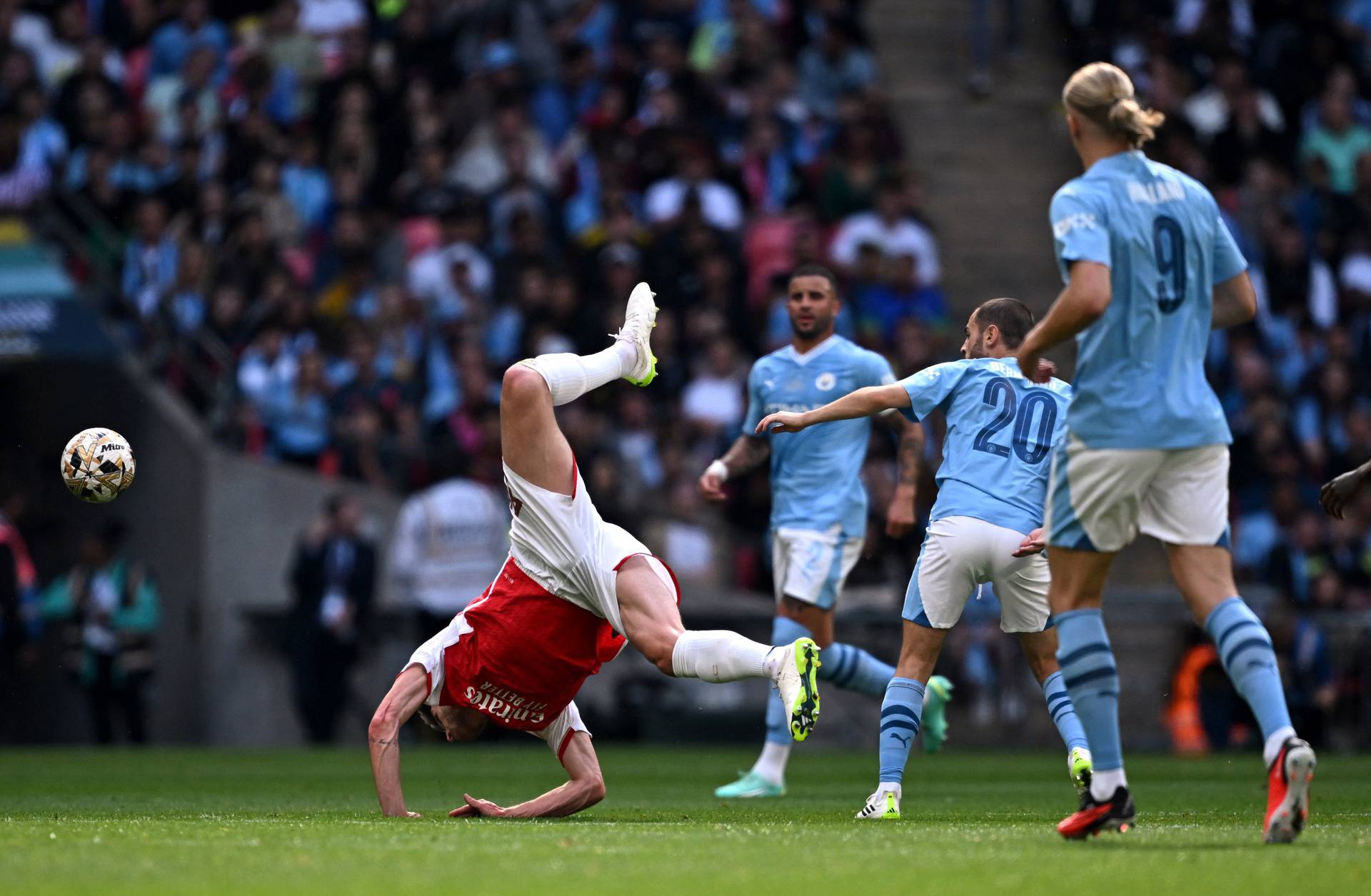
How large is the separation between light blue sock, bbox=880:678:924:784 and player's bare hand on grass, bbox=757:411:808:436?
164 cm

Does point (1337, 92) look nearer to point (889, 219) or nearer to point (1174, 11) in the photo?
point (1174, 11)

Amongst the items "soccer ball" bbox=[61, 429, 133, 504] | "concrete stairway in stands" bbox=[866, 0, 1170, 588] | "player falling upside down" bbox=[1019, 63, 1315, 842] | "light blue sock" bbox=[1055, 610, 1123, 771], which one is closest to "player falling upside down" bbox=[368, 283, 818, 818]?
"light blue sock" bbox=[1055, 610, 1123, 771]

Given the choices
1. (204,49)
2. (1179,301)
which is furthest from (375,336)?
(1179,301)

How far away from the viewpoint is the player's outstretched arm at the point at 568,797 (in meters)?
8.96

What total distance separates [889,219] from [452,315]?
4642 millimetres

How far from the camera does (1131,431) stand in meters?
Answer: 6.82

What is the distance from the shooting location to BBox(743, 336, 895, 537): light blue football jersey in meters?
11.6

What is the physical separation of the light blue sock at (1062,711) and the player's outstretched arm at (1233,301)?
7.93ft

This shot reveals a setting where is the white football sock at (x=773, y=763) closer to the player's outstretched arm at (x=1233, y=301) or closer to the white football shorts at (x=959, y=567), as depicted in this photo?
the white football shorts at (x=959, y=567)

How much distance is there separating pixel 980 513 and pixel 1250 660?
7.60 feet

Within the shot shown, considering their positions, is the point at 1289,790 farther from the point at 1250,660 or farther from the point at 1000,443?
the point at 1000,443

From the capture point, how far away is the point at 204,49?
72.9 ft

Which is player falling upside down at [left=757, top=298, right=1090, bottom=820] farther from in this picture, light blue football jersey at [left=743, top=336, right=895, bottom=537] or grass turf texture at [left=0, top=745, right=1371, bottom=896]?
light blue football jersey at [left=743, top=336, right=895, bottom=537]

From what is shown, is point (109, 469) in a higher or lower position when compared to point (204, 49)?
lower
